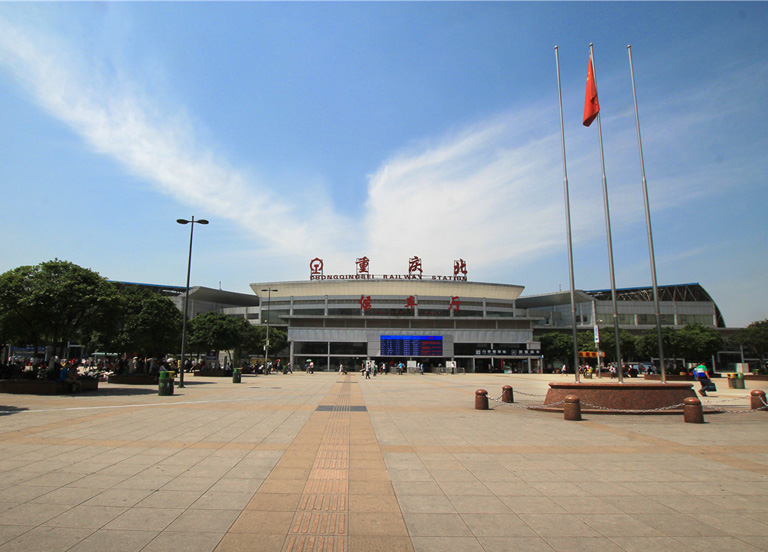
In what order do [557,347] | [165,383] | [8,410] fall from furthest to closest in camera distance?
[557,347], [165,383], [8,410]

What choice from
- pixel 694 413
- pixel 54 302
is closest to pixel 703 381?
pixel 694 413

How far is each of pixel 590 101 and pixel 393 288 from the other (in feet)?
225

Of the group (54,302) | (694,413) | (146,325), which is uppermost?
(54,302)

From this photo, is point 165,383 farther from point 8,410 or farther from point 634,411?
point 634,411

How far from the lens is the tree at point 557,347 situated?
82250mm

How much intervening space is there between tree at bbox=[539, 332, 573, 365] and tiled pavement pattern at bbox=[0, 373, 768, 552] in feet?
239

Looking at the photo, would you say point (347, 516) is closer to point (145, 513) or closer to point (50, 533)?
point (145, 513)

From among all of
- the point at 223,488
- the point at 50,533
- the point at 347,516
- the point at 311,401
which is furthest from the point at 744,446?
the point at 311,401

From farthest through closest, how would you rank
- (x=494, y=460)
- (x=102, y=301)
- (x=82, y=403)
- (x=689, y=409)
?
(x=102, y=301) < (x=82, y=403) < (x=689, y=409) < (x=494, y=460)

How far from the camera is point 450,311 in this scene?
85.8 metres

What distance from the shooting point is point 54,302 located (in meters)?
20.9

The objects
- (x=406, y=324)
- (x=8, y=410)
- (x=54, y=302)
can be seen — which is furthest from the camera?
(x=406, y=324)

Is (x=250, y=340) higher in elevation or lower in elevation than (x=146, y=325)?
higher

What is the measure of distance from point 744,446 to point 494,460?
6.28 m
